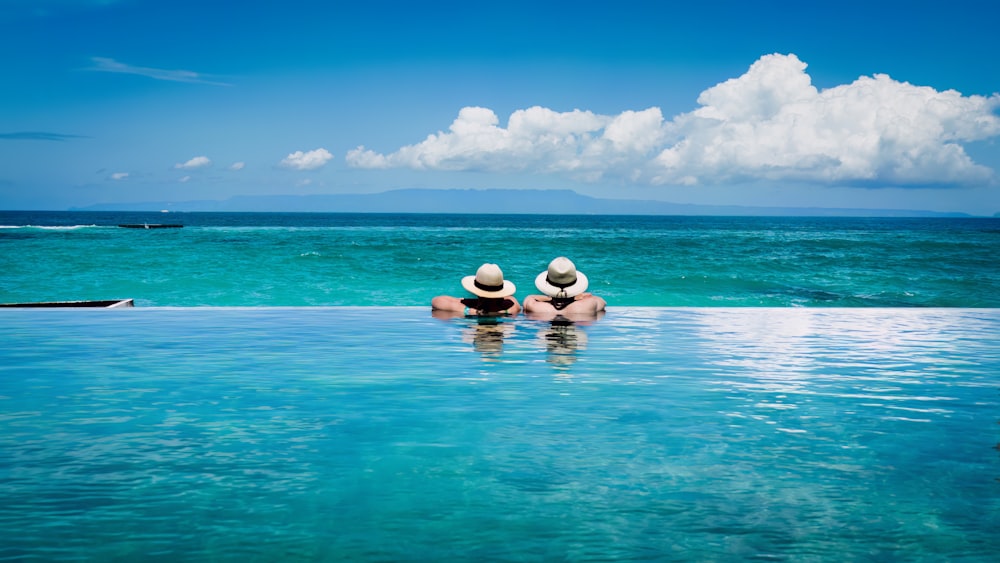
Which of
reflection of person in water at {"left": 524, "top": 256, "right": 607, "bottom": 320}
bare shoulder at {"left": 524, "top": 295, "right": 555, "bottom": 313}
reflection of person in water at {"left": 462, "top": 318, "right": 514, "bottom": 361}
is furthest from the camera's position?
bare shoulder at {"left": 524, "top": 295, "right": 555, "bottom": 313}

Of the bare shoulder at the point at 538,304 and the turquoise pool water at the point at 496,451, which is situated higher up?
the bare shoulder at the point at 538,304

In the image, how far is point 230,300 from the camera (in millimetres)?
28328

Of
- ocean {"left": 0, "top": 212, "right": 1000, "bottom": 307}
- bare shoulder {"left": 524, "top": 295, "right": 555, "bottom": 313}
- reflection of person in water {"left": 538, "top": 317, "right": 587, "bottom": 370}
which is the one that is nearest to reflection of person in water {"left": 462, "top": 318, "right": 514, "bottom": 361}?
reflection of person in water {"left": 538, "top": 317, "right": 587, "bottom": 370}

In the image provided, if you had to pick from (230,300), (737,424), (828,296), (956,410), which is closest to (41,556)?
(737,424)

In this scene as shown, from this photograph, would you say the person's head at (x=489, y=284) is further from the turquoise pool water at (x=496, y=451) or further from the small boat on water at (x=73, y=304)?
the small boat on water at (x=73, y=304)

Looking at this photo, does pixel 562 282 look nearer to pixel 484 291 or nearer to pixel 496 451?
pixel 484 291

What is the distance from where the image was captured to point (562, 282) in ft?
46.2

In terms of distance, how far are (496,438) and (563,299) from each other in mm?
8161

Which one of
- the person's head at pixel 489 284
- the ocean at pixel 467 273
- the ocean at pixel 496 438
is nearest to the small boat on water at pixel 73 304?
the ocean at pixel 496 438

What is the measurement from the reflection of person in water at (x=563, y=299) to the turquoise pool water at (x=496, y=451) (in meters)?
2.94

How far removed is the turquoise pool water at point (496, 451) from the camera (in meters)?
4.38

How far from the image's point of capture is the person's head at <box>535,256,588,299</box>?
13966 millimetres

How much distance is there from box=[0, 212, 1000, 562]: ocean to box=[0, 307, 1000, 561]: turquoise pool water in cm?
2

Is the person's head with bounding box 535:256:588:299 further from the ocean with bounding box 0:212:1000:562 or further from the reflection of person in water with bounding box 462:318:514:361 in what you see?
the reflection of person in water with bounding box 462:318:514:361
